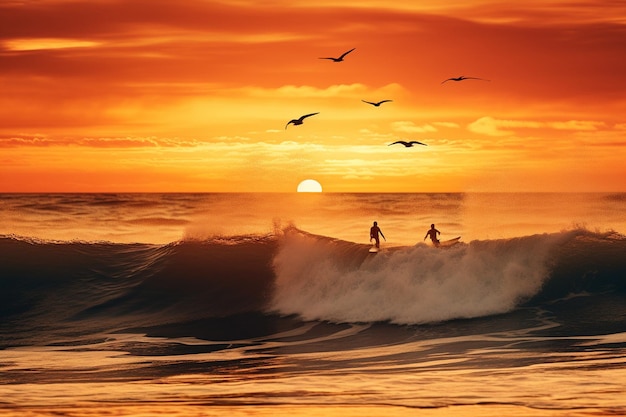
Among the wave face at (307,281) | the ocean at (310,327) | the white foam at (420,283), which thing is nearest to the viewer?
the ocean at (310,327)

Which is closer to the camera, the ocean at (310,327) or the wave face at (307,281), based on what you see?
the ocean at (310,327)

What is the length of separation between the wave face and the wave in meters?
0.04

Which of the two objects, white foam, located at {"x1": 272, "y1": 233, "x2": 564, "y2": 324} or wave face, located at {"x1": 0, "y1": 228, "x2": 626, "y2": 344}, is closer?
white foam, located at {"x1": 272, "y1": 233, "x2": 564, "y2": 324}

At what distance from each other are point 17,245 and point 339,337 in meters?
18.7

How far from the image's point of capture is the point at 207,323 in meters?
27.4

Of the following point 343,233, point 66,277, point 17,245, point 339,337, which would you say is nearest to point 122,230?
point 343,233

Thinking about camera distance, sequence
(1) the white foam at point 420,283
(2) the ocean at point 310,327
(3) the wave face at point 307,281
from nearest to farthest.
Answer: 1. (2) the ocean at point 310,327
2. (1) the white foam at point 420,283
3. (3) the wave face at point 307,281

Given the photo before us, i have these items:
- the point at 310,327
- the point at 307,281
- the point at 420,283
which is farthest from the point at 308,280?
the point at 310,327

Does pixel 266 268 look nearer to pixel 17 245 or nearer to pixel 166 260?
pixel 166 260

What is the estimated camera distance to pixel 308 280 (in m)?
29.5

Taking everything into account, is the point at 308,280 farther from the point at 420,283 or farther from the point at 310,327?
the point at 310,327

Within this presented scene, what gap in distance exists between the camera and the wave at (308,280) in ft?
87.7

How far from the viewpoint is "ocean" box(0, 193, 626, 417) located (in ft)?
49.5

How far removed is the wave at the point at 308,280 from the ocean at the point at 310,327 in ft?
0.22
